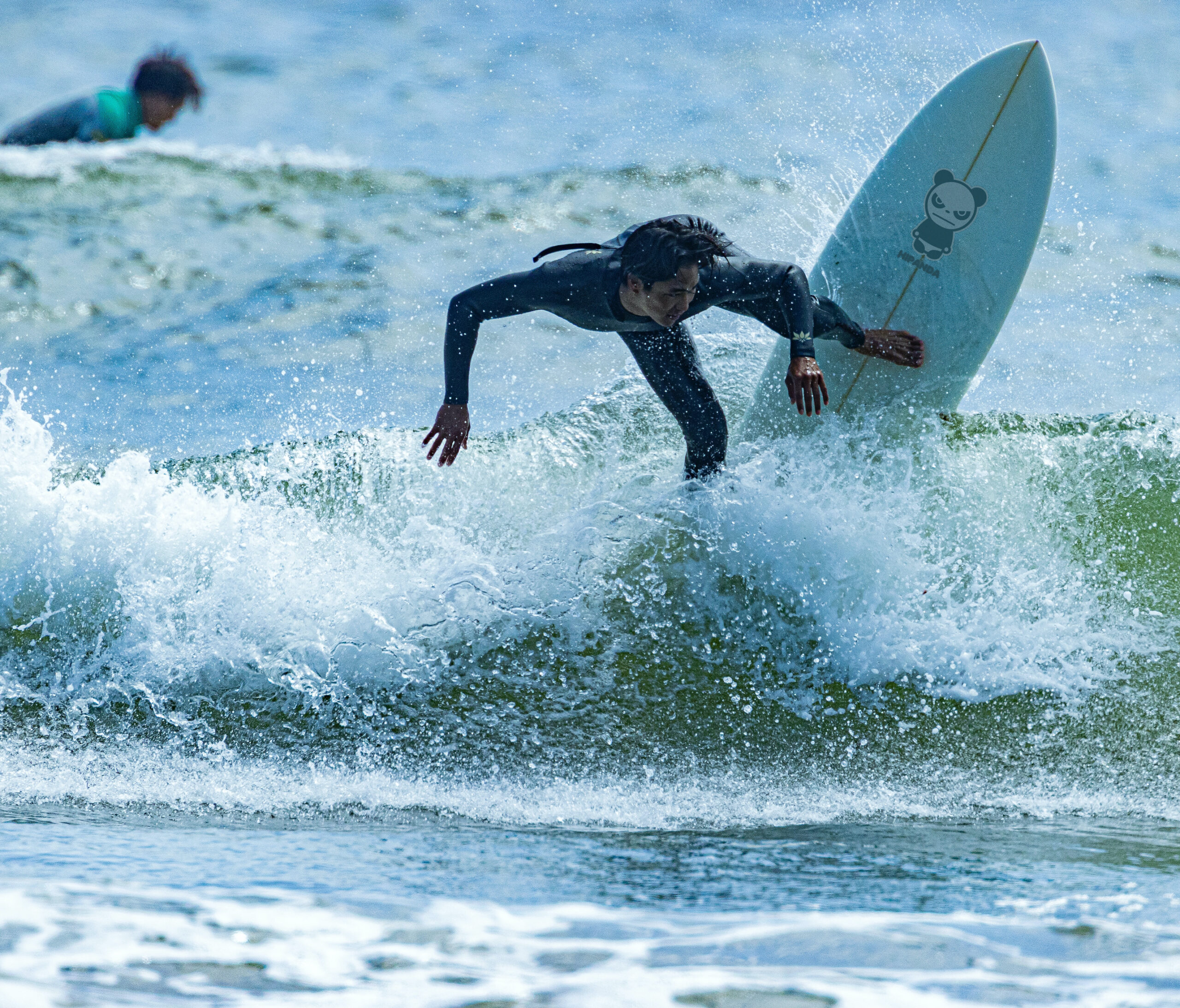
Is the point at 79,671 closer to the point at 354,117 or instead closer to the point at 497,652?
the point at 497,652

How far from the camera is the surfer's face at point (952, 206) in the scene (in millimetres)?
4602

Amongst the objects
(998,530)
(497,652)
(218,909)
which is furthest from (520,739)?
(998,530)

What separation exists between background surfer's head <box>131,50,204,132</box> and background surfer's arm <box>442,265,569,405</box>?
98.7 inches

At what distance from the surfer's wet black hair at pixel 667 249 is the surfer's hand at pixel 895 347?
4.62ft

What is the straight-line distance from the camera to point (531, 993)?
5.84ft

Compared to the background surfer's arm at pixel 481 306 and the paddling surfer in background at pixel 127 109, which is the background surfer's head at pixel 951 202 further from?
the paddling surfer in background at pixel 127 109

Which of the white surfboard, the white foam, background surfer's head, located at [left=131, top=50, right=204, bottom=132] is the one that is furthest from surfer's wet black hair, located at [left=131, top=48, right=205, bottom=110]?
the white foam

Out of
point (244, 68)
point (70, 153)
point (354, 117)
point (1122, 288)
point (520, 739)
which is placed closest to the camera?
point (520, 739)

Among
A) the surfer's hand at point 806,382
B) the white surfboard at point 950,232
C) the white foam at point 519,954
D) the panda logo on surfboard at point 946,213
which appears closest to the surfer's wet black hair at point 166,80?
the white surfboard at point 950,232

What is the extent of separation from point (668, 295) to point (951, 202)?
2053 millimetres

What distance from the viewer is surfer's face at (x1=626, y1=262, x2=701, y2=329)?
3191 millimetres

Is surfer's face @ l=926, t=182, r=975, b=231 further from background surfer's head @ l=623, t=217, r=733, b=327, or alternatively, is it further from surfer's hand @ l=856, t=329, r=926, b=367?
background surfer's head @ l=623, t=217, r=733, b=327

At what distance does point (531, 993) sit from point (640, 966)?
8.4 inches

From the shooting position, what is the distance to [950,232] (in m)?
4.61
